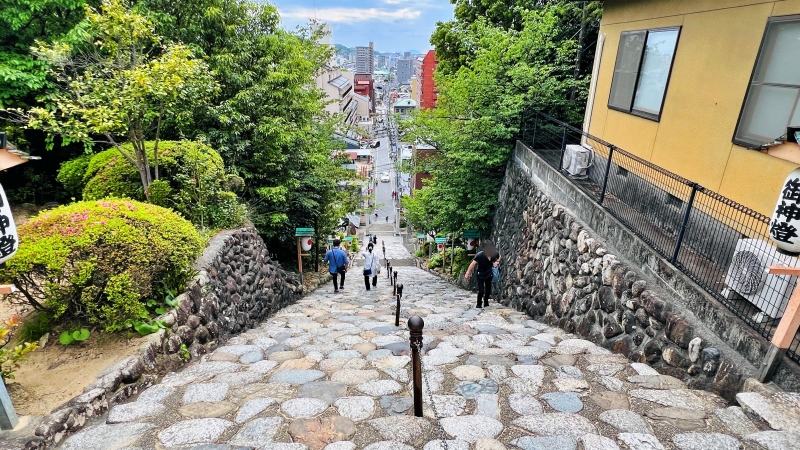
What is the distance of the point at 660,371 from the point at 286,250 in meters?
12.2

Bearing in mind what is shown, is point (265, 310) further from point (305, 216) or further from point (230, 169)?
point (305, 216)

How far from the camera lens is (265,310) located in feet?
28.5

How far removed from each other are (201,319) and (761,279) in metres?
6.74

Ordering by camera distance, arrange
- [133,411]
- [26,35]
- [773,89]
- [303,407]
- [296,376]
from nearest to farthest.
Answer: [133,411]
[303,407]
[296,376]
[773,89]
[26,35]

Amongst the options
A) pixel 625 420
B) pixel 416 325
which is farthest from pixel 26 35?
pixel 625 420

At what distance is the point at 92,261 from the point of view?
4141 mm

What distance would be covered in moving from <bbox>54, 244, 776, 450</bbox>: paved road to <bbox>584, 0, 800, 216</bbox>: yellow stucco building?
255 cm

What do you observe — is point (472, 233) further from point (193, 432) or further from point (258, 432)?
point (193, 432)

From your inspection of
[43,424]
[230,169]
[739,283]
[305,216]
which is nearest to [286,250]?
[305,216]

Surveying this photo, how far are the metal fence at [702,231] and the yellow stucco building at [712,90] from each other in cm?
36

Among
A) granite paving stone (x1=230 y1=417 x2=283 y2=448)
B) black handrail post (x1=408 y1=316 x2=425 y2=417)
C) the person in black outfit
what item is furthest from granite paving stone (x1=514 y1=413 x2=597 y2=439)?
the person in black outfit

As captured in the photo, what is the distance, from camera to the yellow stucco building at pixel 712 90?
16.8 feet

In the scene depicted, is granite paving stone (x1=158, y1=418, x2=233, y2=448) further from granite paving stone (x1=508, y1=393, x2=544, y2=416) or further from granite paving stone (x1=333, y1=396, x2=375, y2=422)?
granite paving stone (x1=508, y1=393, x2=544, y2=416)

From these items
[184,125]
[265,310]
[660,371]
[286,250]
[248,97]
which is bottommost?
[286,250]
